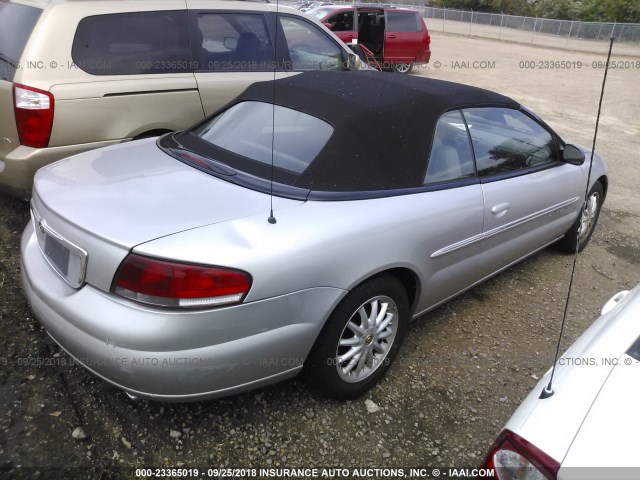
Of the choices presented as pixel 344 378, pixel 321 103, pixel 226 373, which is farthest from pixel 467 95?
pixel 226 373

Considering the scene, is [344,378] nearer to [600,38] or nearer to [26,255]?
[26,255]

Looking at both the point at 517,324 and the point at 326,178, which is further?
the point at 517,324

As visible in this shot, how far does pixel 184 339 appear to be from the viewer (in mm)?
1876

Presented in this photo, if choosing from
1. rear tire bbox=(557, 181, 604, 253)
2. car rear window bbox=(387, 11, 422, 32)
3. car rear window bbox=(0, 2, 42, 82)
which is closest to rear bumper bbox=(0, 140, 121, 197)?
car rear window bbox=(0, 2, 42, 82)

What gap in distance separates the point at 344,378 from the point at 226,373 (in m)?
0.68

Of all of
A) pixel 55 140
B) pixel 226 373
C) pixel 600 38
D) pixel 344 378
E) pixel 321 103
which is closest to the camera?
pixel 226 373

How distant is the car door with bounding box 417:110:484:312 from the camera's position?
2646 mm

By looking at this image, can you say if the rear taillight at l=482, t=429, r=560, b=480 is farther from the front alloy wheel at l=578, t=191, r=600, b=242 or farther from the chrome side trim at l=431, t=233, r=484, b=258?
the front alloy wheel at l=578, t=191, r=600, b=242

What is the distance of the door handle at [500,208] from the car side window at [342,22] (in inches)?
427

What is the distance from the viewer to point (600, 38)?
2862cm

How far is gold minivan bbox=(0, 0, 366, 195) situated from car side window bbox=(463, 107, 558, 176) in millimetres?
1319

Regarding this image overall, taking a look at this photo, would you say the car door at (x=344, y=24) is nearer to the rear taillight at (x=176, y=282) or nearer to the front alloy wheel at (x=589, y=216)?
the front alloy wheel at (x=589, y=216)

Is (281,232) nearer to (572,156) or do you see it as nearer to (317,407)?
(317,407)

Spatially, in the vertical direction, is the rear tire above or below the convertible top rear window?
below
